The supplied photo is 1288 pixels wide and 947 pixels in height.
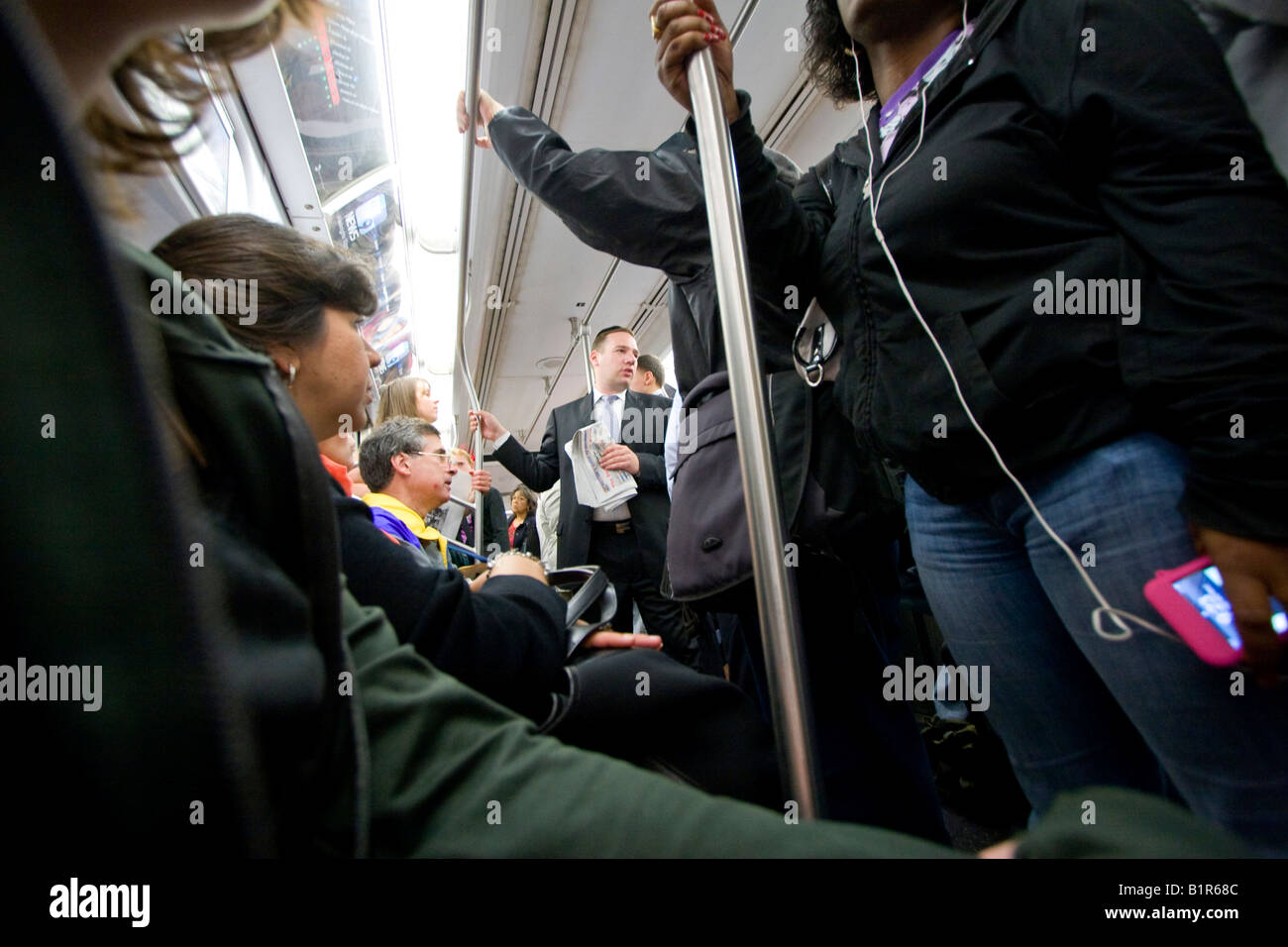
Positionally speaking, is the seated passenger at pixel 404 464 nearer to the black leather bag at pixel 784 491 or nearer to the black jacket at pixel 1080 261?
the black leather bag at pixel 784 491

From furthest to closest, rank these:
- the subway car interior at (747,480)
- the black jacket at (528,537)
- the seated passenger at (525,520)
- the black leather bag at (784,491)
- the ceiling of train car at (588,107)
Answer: the seated passenger at (525,520)
the black jacket at (528,537)
the ceiling of train car at (588,107)
the black leather bag at (784,491)
the subway car interior at (747,480)

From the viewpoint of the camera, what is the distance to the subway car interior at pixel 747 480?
0.68ft

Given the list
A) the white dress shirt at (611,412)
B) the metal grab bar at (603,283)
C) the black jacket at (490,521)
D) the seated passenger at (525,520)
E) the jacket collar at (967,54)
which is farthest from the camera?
the seated passenger at (525,520)

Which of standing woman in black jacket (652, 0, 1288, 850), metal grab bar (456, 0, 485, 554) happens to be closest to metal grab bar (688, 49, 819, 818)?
standing woman in black jacket (652, 0, 1288, 850)

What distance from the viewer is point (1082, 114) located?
0.58 m

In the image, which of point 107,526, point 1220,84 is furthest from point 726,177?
point 107,526

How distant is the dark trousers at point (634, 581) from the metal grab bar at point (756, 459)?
4.79 feet

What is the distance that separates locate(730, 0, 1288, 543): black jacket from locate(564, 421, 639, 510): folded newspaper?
1.24 m

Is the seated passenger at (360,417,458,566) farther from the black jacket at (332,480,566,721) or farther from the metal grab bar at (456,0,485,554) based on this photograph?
the black jacket at (332,480,566,721)

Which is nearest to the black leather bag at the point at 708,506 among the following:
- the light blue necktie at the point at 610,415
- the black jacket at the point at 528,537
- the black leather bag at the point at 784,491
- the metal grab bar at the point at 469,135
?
the black leather bag at the point at 784,491

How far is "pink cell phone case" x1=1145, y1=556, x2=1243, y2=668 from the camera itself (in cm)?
47

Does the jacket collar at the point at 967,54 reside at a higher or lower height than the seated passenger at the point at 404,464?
higher

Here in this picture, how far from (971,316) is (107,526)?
2.32ft
